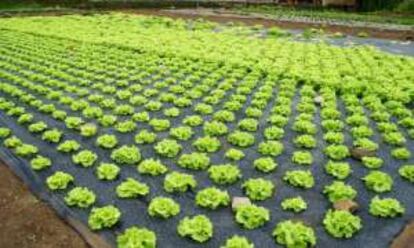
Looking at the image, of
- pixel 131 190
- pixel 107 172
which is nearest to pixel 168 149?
pixel 107 172

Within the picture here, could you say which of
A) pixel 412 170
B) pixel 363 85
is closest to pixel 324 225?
pixel 412 170

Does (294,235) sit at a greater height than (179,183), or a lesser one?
lesser

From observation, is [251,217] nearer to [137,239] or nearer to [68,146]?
[137,239]

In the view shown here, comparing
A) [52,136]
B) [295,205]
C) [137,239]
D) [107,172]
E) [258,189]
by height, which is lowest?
[137,239]

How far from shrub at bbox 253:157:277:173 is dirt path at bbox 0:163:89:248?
9.89 feet

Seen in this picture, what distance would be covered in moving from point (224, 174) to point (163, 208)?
4.24 ft

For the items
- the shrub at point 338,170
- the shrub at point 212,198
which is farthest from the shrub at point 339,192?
the shrub at point 212,198

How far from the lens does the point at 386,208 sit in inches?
247

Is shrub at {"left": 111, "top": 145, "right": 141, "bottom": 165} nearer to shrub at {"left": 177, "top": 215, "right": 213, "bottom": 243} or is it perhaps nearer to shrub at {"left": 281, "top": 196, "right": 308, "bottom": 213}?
shrub at {"left": 177, "top": 215, "right": 213, "bottom": 243}

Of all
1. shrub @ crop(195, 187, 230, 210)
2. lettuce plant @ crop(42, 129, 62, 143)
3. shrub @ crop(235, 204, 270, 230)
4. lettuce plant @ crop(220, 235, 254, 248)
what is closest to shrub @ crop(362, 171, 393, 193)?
shrub @ crop(235, 204, 270, 230)

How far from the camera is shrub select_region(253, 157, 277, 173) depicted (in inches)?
294

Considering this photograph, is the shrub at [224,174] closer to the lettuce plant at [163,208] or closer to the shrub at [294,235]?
the lettuce plant at [163,208]

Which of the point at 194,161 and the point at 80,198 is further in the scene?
the point at 194,161

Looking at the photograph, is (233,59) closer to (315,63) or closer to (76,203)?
(315,63)
